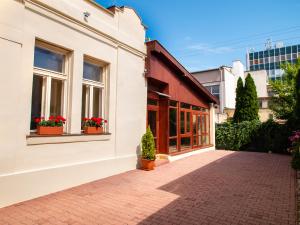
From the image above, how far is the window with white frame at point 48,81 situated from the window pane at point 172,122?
5.63m

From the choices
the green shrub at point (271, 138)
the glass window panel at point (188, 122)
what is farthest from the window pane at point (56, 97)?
the green shrub at point (271, 138)

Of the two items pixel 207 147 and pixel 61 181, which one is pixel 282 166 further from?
pixel 61 181

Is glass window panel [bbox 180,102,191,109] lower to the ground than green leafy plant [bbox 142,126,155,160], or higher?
higher

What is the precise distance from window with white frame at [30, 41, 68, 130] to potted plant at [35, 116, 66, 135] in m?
0.21

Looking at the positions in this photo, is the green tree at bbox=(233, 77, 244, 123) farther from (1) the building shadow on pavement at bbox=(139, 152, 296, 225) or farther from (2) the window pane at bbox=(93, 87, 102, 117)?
(2) the window pane at bbox=(93, 87, 102, 117)

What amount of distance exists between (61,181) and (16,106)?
2.12 meters

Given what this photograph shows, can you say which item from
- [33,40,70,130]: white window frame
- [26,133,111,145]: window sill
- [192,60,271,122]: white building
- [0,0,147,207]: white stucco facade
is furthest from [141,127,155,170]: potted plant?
[192,60,271,122]: white building

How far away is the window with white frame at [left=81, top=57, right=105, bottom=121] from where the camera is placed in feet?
23.0

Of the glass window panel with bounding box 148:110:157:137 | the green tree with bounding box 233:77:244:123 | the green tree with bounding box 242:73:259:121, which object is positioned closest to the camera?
the glass window panel with bounding box 148:110:157:137

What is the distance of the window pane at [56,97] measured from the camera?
607cm

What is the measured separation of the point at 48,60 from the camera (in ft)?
19.5

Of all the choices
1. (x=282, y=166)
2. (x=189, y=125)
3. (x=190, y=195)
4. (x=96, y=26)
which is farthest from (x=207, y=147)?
(x=96, y=26)

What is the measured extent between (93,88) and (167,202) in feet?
13.6

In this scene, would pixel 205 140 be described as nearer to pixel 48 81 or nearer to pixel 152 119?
pixel 152 119
